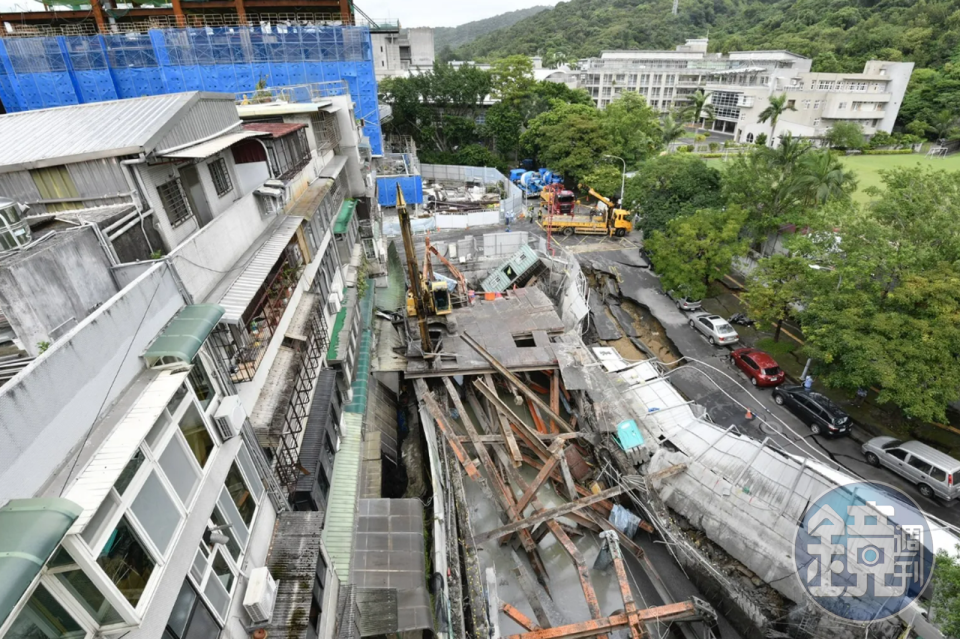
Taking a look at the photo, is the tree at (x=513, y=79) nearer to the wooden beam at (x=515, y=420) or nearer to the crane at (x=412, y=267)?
the crane at (x=412, y=267)

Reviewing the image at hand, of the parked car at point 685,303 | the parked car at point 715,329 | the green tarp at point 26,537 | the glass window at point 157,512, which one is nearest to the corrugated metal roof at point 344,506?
the glass window at point 157,512

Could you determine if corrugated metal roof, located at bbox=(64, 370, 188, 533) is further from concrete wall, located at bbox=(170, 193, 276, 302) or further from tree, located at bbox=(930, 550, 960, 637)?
tree, located at bbox=(930, 550, 960, 637)

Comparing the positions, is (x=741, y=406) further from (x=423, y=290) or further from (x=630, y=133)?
(x=630, y=133)

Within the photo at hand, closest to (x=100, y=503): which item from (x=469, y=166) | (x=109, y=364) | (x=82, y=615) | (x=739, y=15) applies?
(x=82, y=615)

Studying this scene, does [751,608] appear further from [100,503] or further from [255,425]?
[100,503]

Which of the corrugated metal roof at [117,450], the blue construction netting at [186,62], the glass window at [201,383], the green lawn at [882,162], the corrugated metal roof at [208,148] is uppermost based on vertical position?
the blue construction netting at [186,62]

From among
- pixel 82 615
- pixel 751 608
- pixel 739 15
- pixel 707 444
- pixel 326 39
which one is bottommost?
pixel 751 608

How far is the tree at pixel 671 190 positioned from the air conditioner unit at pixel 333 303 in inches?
1046

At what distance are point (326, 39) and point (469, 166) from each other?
76.7ft

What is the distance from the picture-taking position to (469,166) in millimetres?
59750

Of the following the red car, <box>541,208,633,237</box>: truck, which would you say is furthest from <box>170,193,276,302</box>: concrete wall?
<box>541,208,633,237</box>: truck

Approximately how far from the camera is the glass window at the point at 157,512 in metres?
5.24

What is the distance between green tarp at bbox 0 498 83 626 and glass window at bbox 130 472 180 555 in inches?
53.3

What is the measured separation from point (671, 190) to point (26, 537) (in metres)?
40.1
